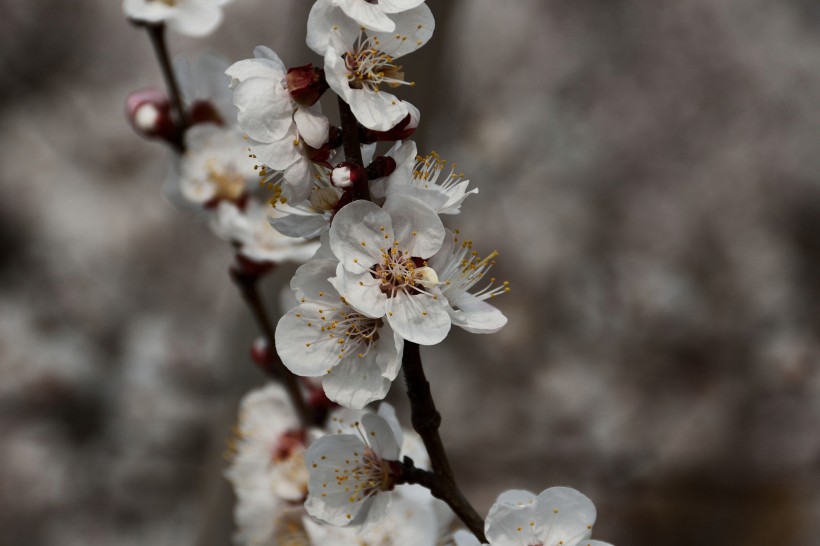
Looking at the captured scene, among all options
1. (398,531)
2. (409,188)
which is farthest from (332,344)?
(398,531)

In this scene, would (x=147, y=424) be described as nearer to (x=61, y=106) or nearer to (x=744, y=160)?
(x=61, y=106)

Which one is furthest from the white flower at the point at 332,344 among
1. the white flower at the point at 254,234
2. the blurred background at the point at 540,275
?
→ the blurred background at the point at 540,275

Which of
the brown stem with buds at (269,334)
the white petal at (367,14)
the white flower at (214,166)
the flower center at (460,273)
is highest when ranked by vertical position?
the white flower at (214,166)

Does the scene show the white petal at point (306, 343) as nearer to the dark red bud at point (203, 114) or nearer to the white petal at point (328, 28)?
the white petal at point (328, 28)

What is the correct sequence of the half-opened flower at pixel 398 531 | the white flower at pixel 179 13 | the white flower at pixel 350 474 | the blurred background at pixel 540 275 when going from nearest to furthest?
the white flower at pixel 350 474, the half-opened flower at pixel 398 531, the white flower at pixel 179 13, the blurred background at pixel 540 275

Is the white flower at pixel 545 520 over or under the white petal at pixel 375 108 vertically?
under

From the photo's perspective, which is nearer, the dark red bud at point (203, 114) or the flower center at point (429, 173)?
the flower center at point (429, 173)

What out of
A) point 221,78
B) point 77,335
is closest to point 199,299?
point 77,335

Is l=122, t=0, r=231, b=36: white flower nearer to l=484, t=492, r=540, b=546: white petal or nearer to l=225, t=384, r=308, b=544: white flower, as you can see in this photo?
l=225, t=384, r=308, b=544: white flower
